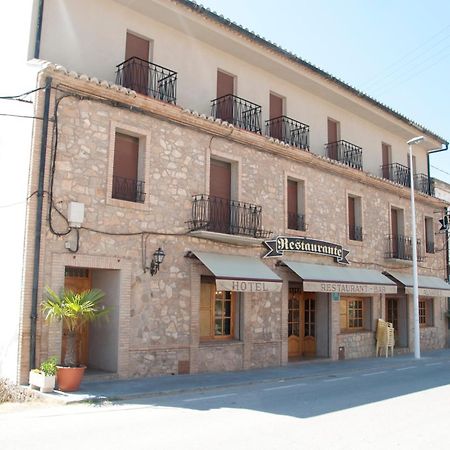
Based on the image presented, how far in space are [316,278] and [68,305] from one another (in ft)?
25.8

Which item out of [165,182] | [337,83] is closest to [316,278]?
[165,182]

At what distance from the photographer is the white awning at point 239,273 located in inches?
497

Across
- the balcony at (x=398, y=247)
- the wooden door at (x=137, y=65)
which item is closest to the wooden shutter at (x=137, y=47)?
the wooden door at (x=137, y=65)

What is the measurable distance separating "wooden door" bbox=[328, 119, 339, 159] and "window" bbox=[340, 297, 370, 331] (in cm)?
507

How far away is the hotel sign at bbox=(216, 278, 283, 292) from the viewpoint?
41.0ft

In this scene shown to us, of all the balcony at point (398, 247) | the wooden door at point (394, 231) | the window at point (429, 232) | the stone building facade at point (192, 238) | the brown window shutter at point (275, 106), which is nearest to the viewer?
the stone building facade at point (192, 238)

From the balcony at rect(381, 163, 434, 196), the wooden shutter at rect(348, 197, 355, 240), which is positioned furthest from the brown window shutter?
the balcony at rect(381, 163, 434, 196)

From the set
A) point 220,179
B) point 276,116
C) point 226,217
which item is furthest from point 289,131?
point 226,217

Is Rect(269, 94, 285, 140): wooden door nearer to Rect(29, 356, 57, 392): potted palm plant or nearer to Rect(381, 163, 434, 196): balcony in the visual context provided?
Rect(381, 163, 434, 196): balcony

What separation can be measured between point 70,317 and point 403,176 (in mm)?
16619

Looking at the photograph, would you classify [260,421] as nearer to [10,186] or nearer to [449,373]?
[10,186]

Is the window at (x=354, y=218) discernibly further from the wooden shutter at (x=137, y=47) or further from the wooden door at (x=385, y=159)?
the wooden shutter at (x=137, y=47)

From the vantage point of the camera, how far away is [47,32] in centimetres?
1136

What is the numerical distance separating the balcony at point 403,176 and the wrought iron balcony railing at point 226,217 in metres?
8.83
